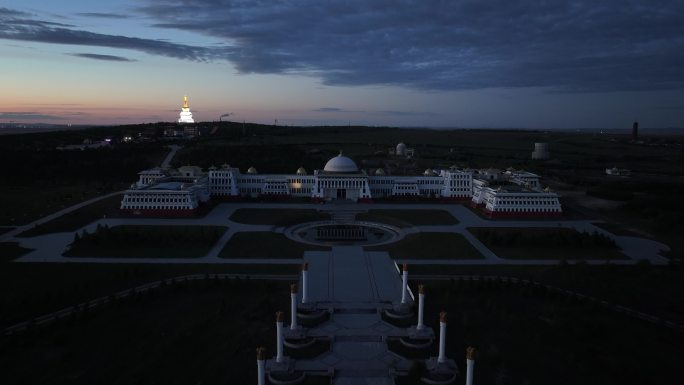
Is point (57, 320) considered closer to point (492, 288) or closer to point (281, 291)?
point (281, 291)

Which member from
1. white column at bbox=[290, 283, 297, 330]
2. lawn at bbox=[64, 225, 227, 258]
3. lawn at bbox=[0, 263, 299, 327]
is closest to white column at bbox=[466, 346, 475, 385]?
white column at bbox=[290, 283, 297, 330]

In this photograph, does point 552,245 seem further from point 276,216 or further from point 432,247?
point 276,216

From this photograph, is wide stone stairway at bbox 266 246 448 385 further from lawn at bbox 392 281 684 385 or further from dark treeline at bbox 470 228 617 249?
dark treeline at bbox 470 228 617 249

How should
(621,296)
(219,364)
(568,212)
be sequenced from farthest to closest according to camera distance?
(568,212), (621,296), (219,364)

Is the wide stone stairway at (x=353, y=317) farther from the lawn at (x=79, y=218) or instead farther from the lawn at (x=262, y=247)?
the lawn at (x=79, y=218)

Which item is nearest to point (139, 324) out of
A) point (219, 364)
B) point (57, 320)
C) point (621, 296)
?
point (57, 320)

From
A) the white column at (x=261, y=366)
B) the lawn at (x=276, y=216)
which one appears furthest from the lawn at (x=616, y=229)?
the white column at (x=261, y=366)
